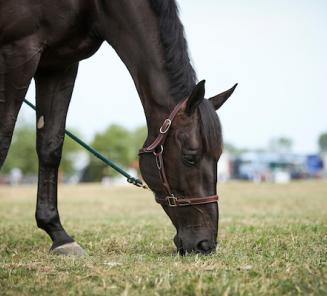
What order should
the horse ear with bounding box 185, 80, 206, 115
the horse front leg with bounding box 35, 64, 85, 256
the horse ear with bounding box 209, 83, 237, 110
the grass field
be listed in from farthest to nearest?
the horse front leg with bounding box 35, 64, 85, 256 → the horse ear with bounding box 209, 83, 237, 110 → the horse ear with bounding box 185, 80, 206, 115 → the grass field

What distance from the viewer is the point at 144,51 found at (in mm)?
4344

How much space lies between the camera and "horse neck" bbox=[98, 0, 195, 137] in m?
4.27

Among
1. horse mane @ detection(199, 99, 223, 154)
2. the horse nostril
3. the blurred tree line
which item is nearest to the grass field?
the horse nostril

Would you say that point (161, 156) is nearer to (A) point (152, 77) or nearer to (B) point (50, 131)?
(A) point (152, 77)

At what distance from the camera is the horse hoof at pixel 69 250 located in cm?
455

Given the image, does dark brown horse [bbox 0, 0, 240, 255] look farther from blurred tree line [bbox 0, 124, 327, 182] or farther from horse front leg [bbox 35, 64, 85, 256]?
blurred tree line [bbox 0, 124, 327, 182]

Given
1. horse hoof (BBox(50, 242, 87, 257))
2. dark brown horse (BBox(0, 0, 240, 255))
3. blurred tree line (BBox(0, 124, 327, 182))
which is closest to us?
dark brown horse (BBox(0, 0, 240, 255))

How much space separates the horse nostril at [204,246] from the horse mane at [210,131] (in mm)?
704

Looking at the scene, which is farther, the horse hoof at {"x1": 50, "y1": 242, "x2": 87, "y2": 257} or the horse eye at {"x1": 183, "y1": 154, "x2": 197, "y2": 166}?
the horse hoof at {"x1": 50, "y1": 242, "x2": 87, "y2": 257}

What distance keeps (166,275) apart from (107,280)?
1.18 ft

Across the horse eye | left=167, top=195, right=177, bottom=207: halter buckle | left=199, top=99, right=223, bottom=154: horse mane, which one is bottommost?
left=167, top=195, right=177, bottom=207: halter buckle

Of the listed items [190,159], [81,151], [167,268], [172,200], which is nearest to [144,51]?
[190,159]

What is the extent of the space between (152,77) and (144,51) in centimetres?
24

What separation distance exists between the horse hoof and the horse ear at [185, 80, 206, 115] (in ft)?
5.20
